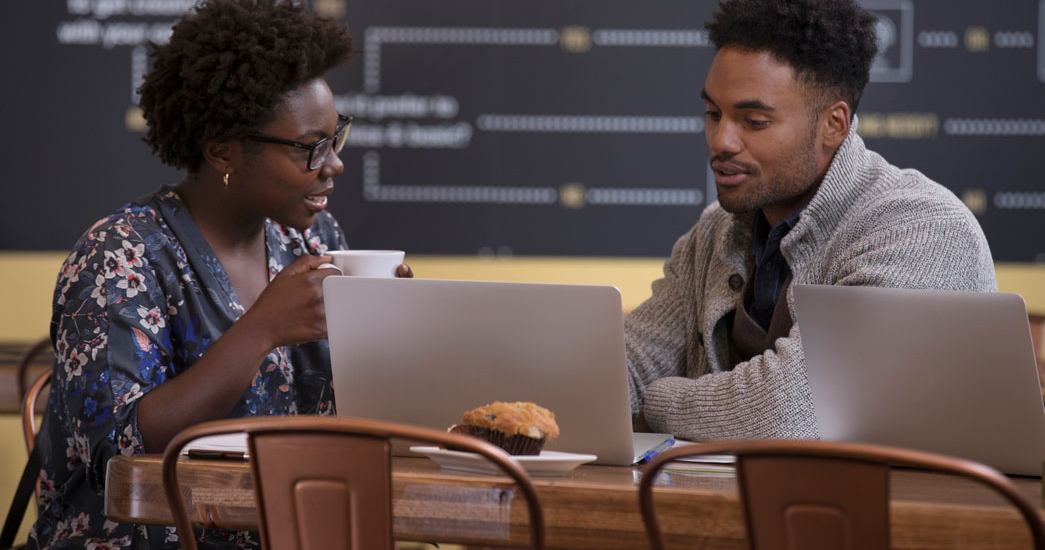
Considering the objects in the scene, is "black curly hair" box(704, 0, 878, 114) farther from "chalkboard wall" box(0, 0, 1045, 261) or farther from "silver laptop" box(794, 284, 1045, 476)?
"chalkboard wall" box(0, 0, 1045, 261)

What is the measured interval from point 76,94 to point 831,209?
243 centimetres

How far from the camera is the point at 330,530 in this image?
1.16 meters

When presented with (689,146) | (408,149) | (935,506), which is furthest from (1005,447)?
(408,149)

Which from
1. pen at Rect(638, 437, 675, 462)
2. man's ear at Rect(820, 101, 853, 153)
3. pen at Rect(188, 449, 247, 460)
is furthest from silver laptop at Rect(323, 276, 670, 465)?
man's ear at Rect(820, 101, 853, 153)

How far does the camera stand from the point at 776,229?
78.0 inches

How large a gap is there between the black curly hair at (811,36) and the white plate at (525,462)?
89cm

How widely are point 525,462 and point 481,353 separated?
0.17 metres

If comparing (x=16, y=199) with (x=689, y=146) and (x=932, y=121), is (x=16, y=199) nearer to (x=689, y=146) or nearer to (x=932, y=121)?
(x=689, y=146)

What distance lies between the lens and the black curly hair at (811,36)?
191cm

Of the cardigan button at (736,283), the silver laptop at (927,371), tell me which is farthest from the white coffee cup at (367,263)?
the cardigan button at (736,283)

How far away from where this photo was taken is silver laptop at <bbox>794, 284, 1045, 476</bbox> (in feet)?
4.17

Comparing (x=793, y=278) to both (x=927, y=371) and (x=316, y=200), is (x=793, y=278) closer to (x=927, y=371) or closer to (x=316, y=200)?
(x=927, y=371)

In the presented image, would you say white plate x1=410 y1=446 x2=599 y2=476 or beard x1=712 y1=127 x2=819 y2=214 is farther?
beard x1=712 y1=127 x2=819 y2=214

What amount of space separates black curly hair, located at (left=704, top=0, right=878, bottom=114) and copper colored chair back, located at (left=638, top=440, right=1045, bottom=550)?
1.03 meters
